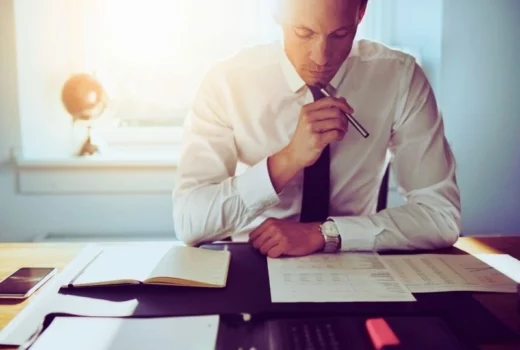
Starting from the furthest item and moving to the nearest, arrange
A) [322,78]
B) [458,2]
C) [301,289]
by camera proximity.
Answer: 1. [458,2]
2. [322,78]
3. [301,289]

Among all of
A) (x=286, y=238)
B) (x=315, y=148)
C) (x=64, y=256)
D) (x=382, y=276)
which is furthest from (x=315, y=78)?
(x=64, y=256)

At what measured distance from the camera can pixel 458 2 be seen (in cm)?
221

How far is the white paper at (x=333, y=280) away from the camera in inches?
36.1

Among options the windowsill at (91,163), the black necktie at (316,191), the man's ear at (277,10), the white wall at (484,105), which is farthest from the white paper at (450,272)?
the windowsill at (91,163)

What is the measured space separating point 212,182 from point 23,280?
49cm

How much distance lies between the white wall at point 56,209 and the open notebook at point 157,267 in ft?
3.77

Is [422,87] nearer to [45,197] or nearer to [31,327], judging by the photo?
[31,327]

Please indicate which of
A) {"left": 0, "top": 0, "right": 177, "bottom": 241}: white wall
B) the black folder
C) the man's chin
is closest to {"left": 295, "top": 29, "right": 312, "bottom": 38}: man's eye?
the man's chin

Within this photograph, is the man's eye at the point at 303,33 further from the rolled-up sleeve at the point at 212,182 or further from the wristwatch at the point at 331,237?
the wristwatch at the point at 331,237

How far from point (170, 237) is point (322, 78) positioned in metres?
1.22

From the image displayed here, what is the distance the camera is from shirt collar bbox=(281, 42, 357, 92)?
1476mm

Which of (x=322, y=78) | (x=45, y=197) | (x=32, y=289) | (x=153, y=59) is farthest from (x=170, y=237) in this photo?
(x=32, y=289)

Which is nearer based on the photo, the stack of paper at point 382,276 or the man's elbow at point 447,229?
the stack of paper at point 382,276

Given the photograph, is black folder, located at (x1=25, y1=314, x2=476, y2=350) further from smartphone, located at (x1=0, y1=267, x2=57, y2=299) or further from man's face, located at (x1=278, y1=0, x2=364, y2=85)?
man's face, located at (x1=278, y1=0, x2=364, y2=85)
